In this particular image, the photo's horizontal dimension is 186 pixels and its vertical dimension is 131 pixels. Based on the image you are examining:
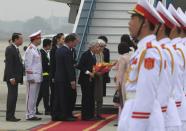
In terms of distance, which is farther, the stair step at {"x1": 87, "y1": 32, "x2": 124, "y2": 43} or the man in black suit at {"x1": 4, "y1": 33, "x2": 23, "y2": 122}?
the stair step at {"x1": 87, "y1": 32, "x2": 124, "y2": 43}

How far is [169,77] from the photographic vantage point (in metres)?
5.11

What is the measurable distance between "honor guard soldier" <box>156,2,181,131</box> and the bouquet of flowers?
7.35 metres

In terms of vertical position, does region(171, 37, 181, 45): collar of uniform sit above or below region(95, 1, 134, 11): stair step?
below

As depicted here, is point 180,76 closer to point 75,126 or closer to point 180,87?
point 180,87

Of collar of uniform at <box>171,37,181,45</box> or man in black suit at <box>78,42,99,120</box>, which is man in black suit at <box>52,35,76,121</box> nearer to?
man in black suit at <box>78,42,99,120</box>

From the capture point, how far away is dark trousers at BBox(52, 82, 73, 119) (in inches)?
528

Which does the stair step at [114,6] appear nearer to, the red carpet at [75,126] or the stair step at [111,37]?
the stair step at [111,37]

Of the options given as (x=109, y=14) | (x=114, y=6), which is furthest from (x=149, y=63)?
(x=114, y=6)

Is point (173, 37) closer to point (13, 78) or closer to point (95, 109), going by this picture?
point (13, 78)

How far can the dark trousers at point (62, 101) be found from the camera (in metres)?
13.4

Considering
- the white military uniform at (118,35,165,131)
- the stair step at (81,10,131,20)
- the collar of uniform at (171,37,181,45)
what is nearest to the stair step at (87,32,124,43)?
the stair step at (81,10,131,20)

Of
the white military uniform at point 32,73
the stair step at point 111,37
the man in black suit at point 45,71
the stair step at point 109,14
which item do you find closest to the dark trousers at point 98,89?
the white military uniform at point 32,73

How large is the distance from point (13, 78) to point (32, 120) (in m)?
1.20

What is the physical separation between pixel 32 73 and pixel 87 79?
125 cm
